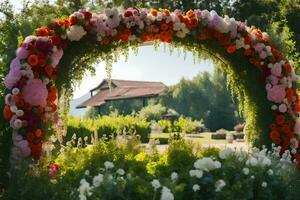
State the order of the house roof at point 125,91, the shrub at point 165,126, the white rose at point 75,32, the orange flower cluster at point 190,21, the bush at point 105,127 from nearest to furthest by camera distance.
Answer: the white rose at point 75,32
the orange flower cluster at point 190,21
the bush at point 105,127
the shrub at point 165,126
the house roof at point 125,91

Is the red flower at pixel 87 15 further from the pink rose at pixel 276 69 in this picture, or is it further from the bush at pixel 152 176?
the pink rose at pixel 276 69

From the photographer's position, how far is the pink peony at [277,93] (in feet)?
24.9

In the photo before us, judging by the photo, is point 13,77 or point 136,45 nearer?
point 13,77

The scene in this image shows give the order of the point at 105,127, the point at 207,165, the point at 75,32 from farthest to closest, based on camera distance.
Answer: the point at 105,127 < the point at 75,32 < the point at 207,165

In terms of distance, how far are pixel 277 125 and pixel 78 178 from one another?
3480mm

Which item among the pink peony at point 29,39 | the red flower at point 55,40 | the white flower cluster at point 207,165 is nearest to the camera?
the white flower cluster at point 207,165

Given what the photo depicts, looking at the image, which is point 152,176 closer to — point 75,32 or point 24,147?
point 24,147

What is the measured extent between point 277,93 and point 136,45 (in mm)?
2173

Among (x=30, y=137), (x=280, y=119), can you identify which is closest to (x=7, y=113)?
(x=30, y=137)

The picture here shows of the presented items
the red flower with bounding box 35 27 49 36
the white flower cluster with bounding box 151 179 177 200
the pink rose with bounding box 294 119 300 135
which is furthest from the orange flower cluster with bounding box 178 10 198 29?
the white flower cluster with bounding box 151 179 177 200

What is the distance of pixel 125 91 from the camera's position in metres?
65.2

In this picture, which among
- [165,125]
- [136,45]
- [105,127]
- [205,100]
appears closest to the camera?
[136,45]

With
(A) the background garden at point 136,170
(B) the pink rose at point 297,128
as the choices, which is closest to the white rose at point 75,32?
(A) the background garden at point 136,170

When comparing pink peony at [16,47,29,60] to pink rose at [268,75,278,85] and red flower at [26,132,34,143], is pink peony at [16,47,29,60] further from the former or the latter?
pink rose at [268,75,278,85]
